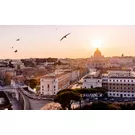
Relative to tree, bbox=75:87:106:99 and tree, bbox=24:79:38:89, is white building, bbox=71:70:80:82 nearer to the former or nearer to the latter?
tree, bbox=75:87:106:99

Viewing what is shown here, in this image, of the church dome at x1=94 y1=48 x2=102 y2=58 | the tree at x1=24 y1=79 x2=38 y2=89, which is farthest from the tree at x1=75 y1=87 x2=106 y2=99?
the tree at x1=24 y1=79 x2=38 y2=89

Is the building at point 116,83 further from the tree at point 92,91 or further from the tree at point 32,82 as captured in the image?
the tree at point 32,82

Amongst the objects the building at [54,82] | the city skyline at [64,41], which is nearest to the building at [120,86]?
the city skyline at [64,41]

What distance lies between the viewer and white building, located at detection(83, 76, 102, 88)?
3160mm

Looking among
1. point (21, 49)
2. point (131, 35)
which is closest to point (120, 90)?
point (131, 35)

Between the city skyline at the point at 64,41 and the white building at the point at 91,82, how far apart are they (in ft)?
0.85

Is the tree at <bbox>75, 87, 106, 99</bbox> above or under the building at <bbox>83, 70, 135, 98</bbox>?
under

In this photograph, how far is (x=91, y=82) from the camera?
3170mm

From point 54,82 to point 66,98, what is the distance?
211 mm

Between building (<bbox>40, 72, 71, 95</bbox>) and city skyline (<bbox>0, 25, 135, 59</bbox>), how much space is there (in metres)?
0.22

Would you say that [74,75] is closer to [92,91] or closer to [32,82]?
[92,91]

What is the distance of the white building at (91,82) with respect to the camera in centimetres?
316
